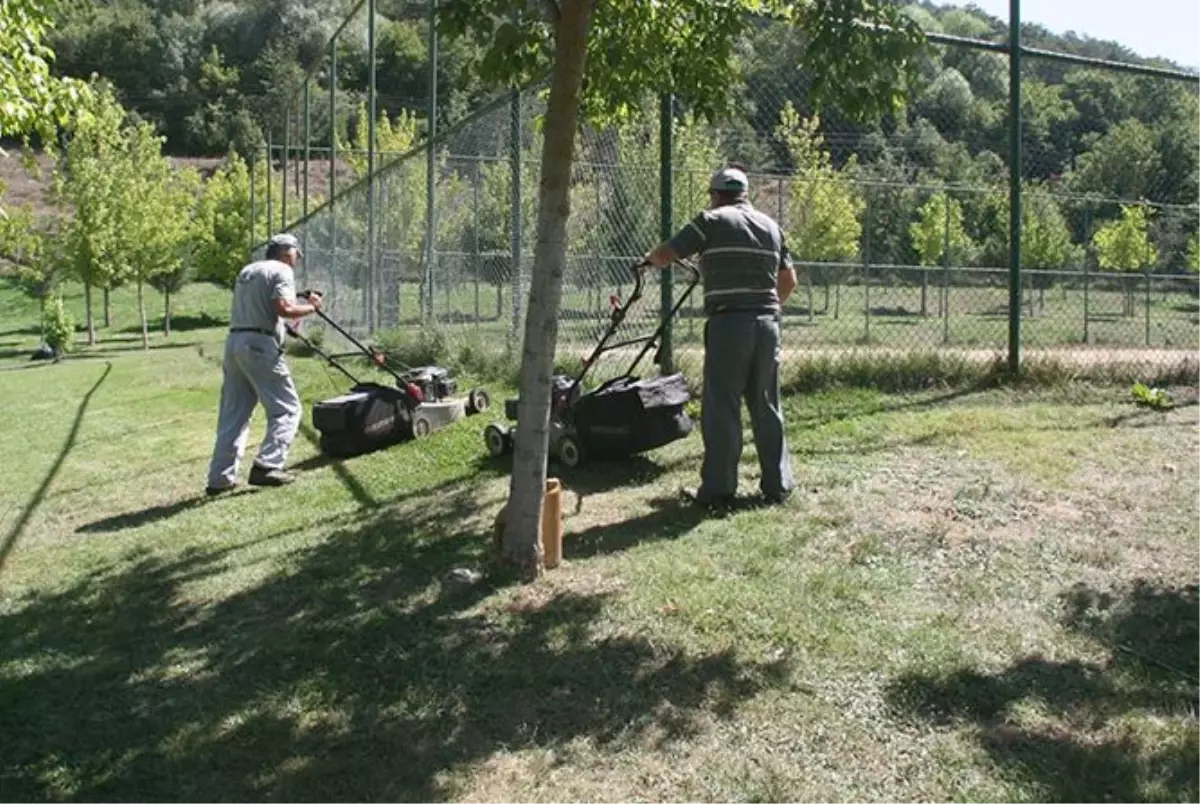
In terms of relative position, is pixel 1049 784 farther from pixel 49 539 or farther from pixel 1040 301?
pixel 1040 301

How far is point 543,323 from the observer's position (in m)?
5.00

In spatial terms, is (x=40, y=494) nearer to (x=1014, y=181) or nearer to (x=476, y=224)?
(x=476, y=224)

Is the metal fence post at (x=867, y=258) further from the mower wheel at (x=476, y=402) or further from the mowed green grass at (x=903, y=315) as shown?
the mower wheel at (x=476, y=402)

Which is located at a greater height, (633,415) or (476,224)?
(476,224)

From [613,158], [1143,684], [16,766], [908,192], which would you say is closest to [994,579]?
[1143,684]

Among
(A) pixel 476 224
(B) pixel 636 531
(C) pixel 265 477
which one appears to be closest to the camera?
(B) pixel 636 531

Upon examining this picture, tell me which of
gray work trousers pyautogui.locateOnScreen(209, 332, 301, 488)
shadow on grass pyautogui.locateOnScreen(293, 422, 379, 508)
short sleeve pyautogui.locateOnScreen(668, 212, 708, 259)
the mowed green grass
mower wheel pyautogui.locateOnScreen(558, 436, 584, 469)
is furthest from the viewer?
the mowed green grass

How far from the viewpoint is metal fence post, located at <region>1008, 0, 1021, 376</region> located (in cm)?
864

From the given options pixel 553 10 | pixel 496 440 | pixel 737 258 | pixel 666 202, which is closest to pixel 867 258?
pixel 666 202

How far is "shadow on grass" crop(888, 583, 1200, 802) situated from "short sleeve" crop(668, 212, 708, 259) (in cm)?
251

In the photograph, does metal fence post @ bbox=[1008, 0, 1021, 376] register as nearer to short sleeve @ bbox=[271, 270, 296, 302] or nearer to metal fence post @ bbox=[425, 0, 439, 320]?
short sleeve @ bbox=[271, 270, 296, 302]

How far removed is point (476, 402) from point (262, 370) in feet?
6.14

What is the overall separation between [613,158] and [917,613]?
18.2ft

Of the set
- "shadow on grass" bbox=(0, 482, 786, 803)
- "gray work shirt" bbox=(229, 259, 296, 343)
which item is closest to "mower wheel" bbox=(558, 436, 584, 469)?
"shadow on grass" bbox=(0, 482, 786, 803)
